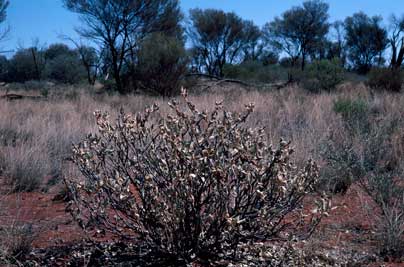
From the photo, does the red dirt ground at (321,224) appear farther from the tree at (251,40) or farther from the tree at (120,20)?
the tree at (251,40)

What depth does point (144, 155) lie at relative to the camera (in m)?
2.77

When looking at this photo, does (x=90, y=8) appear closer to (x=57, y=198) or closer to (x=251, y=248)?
(x=57, y=198)

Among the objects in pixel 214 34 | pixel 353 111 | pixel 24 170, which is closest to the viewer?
pixel 24 170

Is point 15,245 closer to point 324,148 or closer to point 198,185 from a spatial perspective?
point 198,185

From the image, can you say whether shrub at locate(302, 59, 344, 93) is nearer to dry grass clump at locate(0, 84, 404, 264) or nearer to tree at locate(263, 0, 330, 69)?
dry grass clump at locate(0, 84, 404, 264)

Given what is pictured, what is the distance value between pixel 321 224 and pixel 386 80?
12.5 meters

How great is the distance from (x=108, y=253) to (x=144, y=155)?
0.64 m

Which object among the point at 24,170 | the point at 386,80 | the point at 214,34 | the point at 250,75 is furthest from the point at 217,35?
the point at 24,170

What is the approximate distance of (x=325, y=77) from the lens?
15.9 m

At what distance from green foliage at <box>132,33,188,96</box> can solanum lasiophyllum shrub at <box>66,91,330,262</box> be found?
13.1 meters

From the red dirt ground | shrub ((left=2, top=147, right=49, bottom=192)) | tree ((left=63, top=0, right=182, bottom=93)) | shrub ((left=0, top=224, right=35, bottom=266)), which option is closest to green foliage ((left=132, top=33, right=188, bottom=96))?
tree ((left=63, top=0, right=182, bottom=93))

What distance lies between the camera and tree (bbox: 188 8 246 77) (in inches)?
1310

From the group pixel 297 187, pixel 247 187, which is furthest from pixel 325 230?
pixel 247 187

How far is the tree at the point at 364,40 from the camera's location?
3656 cm
